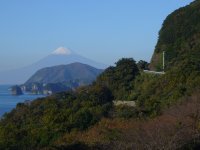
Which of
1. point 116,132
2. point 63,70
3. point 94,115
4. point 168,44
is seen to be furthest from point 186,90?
point 63,70

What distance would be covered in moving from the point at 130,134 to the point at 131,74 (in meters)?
19.2

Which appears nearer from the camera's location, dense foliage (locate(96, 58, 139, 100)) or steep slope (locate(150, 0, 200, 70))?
dense foliage (locate(96, 58, 139, 100))

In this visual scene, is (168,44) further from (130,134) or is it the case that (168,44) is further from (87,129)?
(130,134)

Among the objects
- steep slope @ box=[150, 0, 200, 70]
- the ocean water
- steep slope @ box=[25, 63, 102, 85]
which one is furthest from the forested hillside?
steep slope @ box=[25, 63, 102, 85]

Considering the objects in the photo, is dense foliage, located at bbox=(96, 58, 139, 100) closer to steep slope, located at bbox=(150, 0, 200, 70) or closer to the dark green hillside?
the dark green hillside

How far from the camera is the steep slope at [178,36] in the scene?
39250 millimetres

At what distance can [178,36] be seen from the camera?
41375 millimetres

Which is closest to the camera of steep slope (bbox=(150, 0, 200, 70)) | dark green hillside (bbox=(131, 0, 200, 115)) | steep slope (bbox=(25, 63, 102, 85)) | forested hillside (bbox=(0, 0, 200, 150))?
forested hillside (bbox=(0, 0, 200, 150))

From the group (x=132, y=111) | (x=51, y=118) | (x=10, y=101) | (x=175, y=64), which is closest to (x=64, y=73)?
(x=10, y=101)

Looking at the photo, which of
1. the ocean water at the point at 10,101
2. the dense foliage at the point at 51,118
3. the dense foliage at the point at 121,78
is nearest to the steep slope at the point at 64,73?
the ocean water at the point at 10,101

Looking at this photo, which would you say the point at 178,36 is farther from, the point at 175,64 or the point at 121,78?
the point at 121,78

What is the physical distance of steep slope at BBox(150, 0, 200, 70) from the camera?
39250 millimetres

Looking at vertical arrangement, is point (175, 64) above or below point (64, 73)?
below

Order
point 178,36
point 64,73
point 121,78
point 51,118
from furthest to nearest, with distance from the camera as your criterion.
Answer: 1. point 64,73
2. point 178,36
3. point 121,78
4. point 51,118
